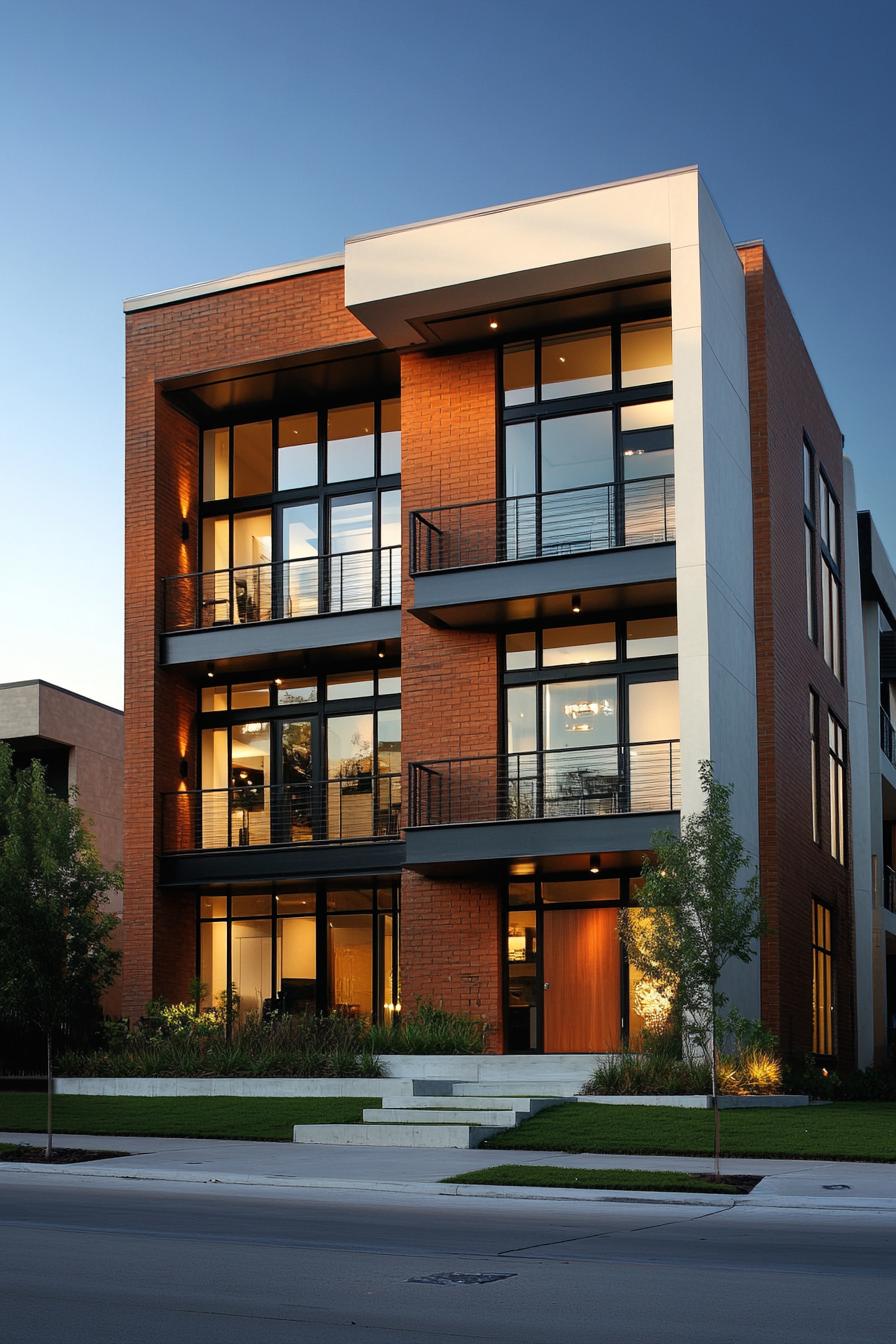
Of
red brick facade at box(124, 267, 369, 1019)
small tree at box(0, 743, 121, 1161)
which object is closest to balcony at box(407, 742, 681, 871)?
red brick facade at box(124, 267, 369, 1019)

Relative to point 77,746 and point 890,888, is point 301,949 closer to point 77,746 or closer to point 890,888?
point 77,746

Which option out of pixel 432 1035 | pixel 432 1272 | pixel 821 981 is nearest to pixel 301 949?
pixel 432 1035

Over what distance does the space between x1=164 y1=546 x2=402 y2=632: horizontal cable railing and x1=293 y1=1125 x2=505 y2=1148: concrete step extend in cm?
1186

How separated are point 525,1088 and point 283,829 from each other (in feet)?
28.0

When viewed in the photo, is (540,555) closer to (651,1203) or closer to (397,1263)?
(651,1203)

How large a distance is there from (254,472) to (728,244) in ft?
34.9

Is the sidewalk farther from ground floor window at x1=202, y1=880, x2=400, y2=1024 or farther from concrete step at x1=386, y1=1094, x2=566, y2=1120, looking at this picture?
ground floor window at x1=202, y1=880, x2=400, y2=1024

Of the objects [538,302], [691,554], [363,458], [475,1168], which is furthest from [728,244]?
[475,1168]

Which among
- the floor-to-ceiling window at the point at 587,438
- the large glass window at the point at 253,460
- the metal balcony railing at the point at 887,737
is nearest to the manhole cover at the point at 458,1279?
the floor-to-ceiling window at the point at 587,438

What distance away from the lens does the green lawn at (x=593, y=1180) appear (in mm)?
14789

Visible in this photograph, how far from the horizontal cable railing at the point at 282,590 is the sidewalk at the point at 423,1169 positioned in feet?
41.0

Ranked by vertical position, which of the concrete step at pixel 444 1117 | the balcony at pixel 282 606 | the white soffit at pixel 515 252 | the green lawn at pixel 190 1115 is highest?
the white soffit at pixel 515 252

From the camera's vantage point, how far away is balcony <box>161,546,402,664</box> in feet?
96.6

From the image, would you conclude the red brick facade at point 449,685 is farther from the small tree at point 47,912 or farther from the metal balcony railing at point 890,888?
the metal balcony railing at point 890,888
